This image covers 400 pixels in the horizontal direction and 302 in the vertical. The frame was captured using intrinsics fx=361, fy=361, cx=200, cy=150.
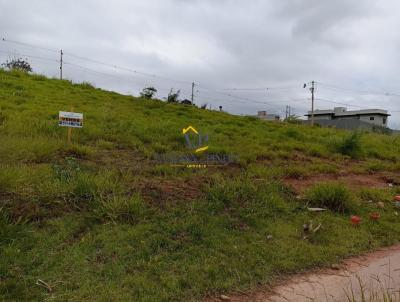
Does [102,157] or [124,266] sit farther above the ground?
[102,157]

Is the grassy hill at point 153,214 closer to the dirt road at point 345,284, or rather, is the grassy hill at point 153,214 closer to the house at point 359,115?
the dirt road at point 345,284

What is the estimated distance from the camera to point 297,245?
4.00 meters

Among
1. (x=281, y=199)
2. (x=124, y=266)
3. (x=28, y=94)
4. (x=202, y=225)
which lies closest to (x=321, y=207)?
(x=281, y=199)

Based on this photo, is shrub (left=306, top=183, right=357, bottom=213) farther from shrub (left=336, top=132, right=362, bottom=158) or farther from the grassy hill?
shrub (left=336, top=132, right=362, bottom=158)

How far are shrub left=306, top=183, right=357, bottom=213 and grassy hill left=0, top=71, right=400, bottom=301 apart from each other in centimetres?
2

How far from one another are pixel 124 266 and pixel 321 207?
123 inches

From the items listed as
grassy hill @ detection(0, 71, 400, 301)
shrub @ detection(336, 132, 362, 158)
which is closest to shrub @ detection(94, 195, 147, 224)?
grassy hill @ detection(0, 71, 400, 301)

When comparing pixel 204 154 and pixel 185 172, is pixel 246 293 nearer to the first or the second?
pixel 185 172

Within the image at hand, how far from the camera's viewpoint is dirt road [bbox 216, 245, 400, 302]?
304 cm

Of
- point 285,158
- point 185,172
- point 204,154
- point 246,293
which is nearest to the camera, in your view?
point 246,293

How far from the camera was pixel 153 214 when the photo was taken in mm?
4133

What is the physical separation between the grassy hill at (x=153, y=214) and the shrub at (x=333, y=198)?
2 cm

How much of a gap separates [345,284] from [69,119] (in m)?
4.47

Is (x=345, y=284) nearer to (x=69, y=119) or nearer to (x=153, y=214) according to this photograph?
(x=153, y=214)
